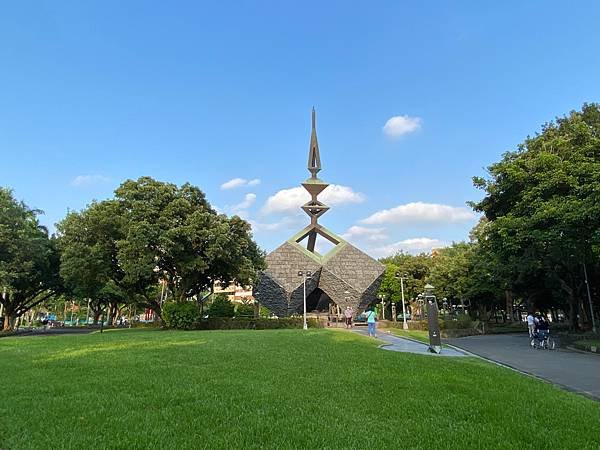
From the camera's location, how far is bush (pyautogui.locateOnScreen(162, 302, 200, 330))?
93.0ft

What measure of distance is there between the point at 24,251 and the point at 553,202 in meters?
32.3

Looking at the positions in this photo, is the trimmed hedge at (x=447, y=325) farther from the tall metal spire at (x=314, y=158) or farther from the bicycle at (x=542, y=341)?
the tall metal spire at (x=314, y=158)

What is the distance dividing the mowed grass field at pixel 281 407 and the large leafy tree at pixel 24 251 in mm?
23545

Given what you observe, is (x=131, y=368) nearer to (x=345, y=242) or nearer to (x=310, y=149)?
(x=345, y=242)

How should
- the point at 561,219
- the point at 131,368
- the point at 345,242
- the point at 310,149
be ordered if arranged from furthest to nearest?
the point at 310,149 → the point at 345,242 → the point at 561,219 → the point at 131,368

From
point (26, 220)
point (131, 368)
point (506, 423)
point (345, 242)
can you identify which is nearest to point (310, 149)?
point (345, 242)

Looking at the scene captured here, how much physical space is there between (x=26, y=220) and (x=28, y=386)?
29548 mm

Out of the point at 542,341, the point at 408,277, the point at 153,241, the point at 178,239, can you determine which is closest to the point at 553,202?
the point at 542,341

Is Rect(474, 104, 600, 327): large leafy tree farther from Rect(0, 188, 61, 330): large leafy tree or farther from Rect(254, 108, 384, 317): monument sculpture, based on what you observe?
Rect(0, 188, 61, 330): large leafy tree

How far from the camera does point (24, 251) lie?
31.0 m

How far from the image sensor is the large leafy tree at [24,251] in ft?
98.2

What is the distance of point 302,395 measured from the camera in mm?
6988

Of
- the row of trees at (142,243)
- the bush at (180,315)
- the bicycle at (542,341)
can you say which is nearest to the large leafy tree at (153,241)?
the row of trees at (142,243)

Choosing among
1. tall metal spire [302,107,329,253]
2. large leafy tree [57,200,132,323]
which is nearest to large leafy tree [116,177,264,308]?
large leafy tree [57,200,132,323]
